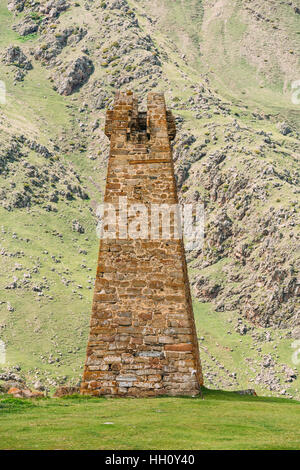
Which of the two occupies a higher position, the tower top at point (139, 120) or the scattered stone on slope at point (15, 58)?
the scattered stone on slope at point (15, 58)

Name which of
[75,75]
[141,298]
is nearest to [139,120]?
[141,298]

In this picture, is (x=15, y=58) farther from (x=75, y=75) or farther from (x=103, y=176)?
(x=103, y=176)

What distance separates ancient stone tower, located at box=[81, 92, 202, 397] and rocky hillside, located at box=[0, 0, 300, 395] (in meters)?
57.1

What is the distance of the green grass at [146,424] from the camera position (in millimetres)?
10844

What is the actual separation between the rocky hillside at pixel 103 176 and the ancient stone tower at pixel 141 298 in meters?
57.1

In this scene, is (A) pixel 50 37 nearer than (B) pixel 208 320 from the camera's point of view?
No

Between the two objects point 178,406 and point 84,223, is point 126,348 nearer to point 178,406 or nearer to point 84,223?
point 178,406

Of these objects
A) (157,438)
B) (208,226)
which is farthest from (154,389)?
(208,226)

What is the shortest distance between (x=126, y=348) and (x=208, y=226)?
105 meters

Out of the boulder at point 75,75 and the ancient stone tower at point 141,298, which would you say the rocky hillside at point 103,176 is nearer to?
the boulder at point 75,75

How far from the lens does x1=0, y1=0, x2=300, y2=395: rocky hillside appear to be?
8875 cm

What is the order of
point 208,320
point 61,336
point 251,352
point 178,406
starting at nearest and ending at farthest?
point 178,406 < point 61,336 < point 251,352 < point 208,320

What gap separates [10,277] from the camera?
93.3 meters

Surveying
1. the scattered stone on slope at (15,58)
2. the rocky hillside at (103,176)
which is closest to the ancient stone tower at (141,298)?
the rocky hillside at (103,176)
